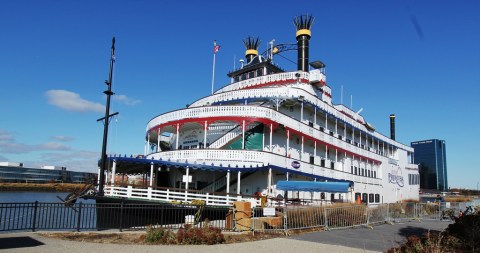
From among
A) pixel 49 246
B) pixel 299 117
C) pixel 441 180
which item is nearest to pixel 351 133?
pixel 299 117

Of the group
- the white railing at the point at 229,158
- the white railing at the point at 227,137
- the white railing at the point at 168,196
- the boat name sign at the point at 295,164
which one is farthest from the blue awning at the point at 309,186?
the white railing at the point at 227,137

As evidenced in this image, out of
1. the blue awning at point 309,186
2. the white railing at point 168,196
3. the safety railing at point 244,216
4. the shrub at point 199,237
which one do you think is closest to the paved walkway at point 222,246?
the shrub at point 199,237

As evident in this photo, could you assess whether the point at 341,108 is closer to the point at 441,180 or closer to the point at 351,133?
the point at 351,133

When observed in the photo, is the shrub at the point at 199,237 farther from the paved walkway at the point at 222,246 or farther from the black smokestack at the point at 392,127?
the black smokestack at the point at 392,127

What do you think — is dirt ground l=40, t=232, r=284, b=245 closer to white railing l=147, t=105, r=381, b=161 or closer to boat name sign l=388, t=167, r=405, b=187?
white railing l=147, t=105, r=381, b=161

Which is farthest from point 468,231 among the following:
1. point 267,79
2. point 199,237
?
point 267,79

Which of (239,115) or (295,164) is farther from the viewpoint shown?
(295,164)

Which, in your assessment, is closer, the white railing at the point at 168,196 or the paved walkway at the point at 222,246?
the paved walkway at the point at 222,246

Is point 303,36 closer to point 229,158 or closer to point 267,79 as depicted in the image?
point 267,79

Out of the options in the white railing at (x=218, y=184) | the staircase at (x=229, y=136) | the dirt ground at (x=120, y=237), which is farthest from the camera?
the staircase at (x=229, y=136)

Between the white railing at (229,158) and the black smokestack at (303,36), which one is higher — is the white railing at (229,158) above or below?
below

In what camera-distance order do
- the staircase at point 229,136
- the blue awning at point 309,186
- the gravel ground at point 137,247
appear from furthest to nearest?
the staircase at point 229,136
the blue awning at point 309,186
the gravel ground at point 137,247

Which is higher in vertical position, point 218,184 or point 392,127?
point 392,127

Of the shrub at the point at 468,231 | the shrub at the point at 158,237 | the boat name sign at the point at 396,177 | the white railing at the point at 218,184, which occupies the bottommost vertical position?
the shrub at the point at 158,237
